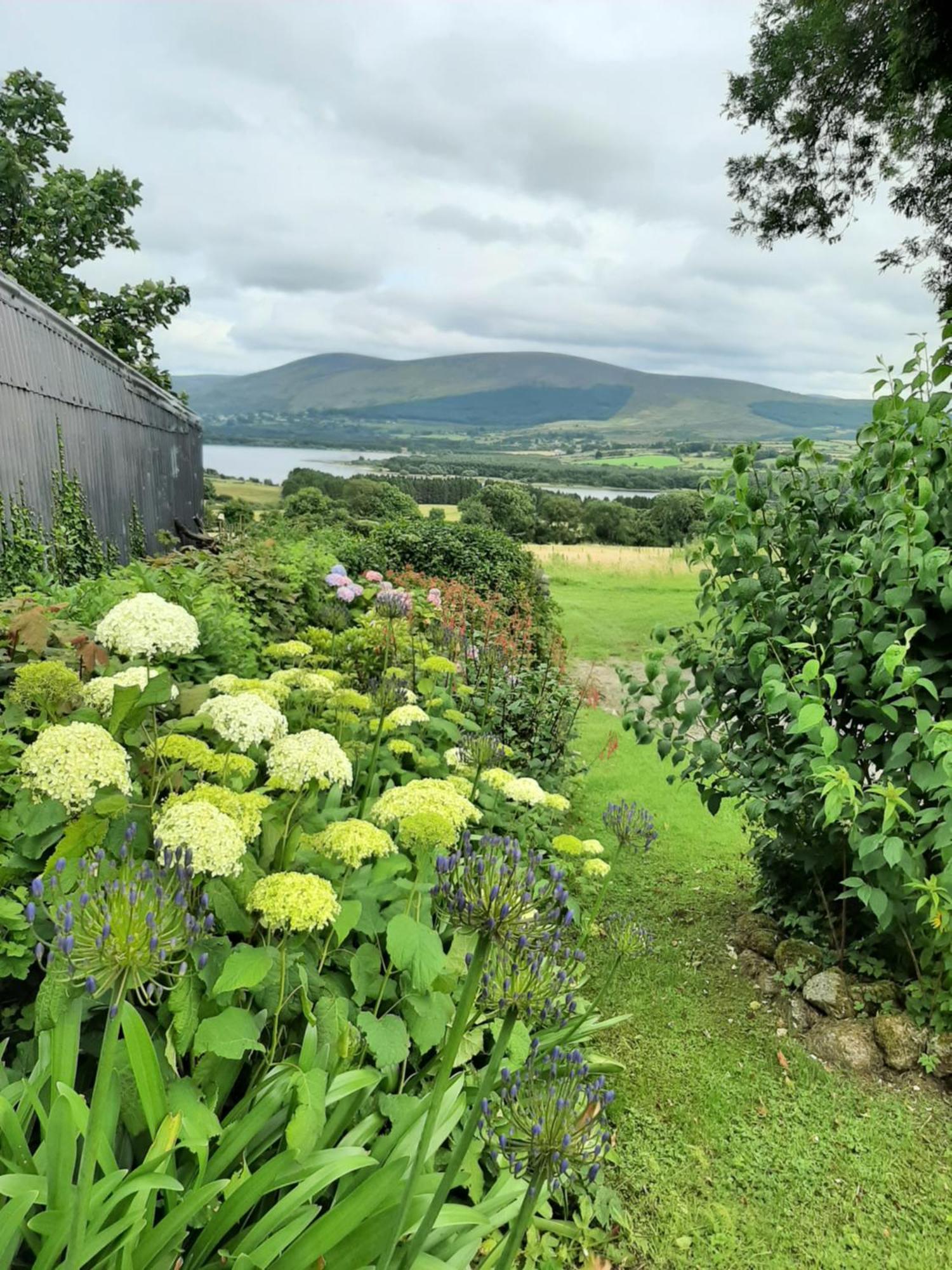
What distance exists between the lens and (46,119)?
72.0ft

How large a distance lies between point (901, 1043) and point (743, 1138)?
78cm

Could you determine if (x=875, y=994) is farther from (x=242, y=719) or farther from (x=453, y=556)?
(x=453, y=556)

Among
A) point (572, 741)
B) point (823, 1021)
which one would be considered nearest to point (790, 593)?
point (823, 1021)

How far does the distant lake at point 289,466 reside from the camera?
34094 millimetres

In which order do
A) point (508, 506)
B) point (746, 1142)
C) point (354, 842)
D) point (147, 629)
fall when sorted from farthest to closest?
point (508, 506)
point (746, 1142)
point (147, 629)
point (354, 842)

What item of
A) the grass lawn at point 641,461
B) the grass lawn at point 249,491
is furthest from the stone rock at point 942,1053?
the grass lawn at point 641,461

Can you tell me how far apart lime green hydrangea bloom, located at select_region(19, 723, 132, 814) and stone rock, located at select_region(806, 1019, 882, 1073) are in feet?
9.65

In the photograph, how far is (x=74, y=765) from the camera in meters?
1.75

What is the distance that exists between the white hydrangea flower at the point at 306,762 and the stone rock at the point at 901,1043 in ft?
8.10

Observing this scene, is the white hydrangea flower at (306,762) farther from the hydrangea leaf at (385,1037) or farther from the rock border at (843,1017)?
the rock border at (843,1017)

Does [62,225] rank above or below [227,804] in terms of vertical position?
above

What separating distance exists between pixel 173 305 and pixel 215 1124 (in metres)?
26.0

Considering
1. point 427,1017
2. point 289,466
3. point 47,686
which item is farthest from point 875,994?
point 289,466

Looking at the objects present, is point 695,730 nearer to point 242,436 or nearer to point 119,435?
point 119,435
